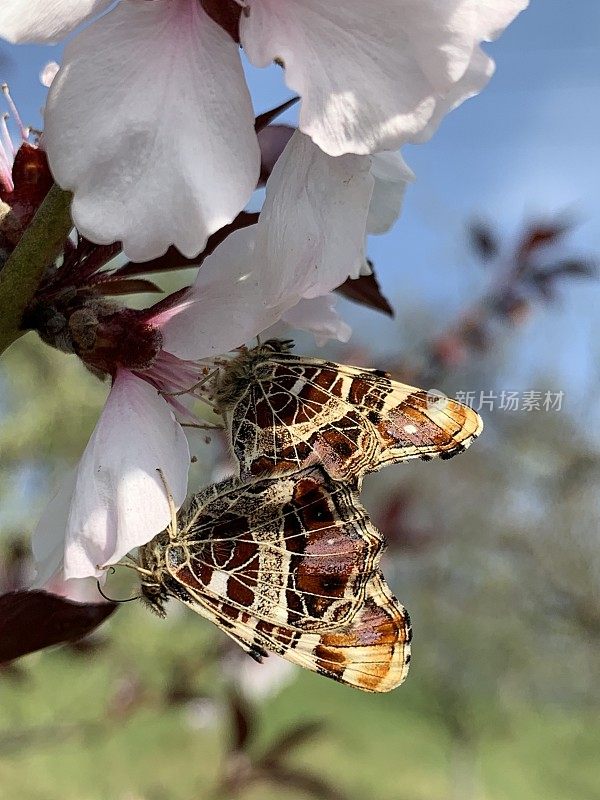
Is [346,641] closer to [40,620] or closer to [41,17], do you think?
[40,620]

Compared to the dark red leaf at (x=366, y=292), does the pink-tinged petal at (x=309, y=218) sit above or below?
above

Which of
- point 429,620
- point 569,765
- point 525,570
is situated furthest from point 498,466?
point 569,765

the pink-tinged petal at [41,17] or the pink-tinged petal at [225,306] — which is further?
the pink-tinged petal at [225,306]

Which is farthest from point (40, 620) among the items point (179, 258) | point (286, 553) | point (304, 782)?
point (304, 782)

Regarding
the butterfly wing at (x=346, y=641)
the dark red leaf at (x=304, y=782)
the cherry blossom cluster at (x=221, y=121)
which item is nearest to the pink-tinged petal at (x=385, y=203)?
the cherry blossom cluster at (x=221, y=121)

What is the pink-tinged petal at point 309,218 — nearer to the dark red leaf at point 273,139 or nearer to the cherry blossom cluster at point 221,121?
the cherry blossom cluster at point 221,121
